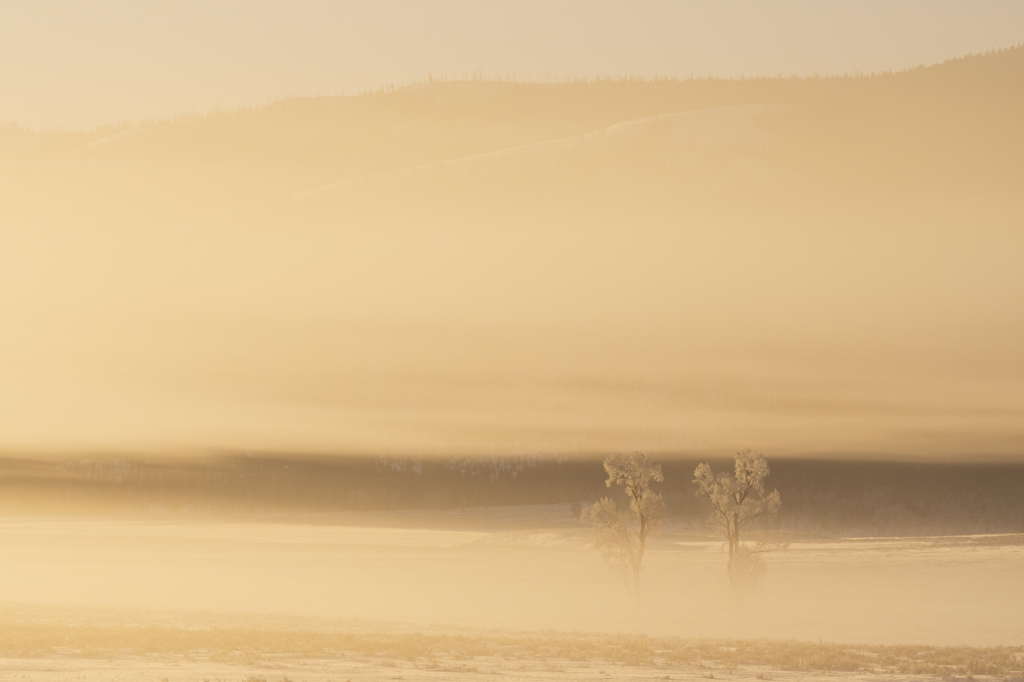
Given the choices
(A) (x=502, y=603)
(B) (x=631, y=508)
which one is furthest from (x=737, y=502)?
(A) (x=502, y=603)

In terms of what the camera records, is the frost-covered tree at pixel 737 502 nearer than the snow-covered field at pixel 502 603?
No

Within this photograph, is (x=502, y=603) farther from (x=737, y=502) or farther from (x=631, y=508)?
(x=737, y=502)

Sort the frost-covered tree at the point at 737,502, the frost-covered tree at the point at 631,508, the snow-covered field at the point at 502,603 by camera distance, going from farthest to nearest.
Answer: the frost-covered tree at the point at 631,508 < the frost-covered tree at the point at 737,502 < the snow-covered field at the point at 502,603

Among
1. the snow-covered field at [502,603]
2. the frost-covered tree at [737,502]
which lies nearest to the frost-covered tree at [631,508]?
the frost-covered tree at [737,502]

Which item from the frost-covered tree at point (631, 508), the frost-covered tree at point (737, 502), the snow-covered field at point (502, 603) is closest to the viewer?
the snow-covered field at point (502, 603)

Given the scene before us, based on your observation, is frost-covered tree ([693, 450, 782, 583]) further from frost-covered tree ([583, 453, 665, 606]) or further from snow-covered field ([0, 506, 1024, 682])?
frost-covered tree ([583, 453, 665, 606])

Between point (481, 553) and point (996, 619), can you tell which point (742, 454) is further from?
point (481, 553)

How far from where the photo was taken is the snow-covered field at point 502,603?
1790 inches

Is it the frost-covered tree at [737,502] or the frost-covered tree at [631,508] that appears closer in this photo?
the frost-covered tree at [737,502]

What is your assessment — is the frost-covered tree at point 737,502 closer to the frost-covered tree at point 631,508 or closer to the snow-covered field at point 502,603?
the snow-covered field at point 502,603

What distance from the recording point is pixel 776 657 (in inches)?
1887

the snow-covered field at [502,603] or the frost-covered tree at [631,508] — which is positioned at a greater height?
the frost-covered tree at [631,508]

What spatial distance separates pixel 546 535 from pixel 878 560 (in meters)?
59.6

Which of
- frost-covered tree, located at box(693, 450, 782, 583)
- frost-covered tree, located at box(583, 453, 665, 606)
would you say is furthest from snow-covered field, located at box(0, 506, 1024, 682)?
frost-covered tree, located at box(583, 453, 665, 606)
